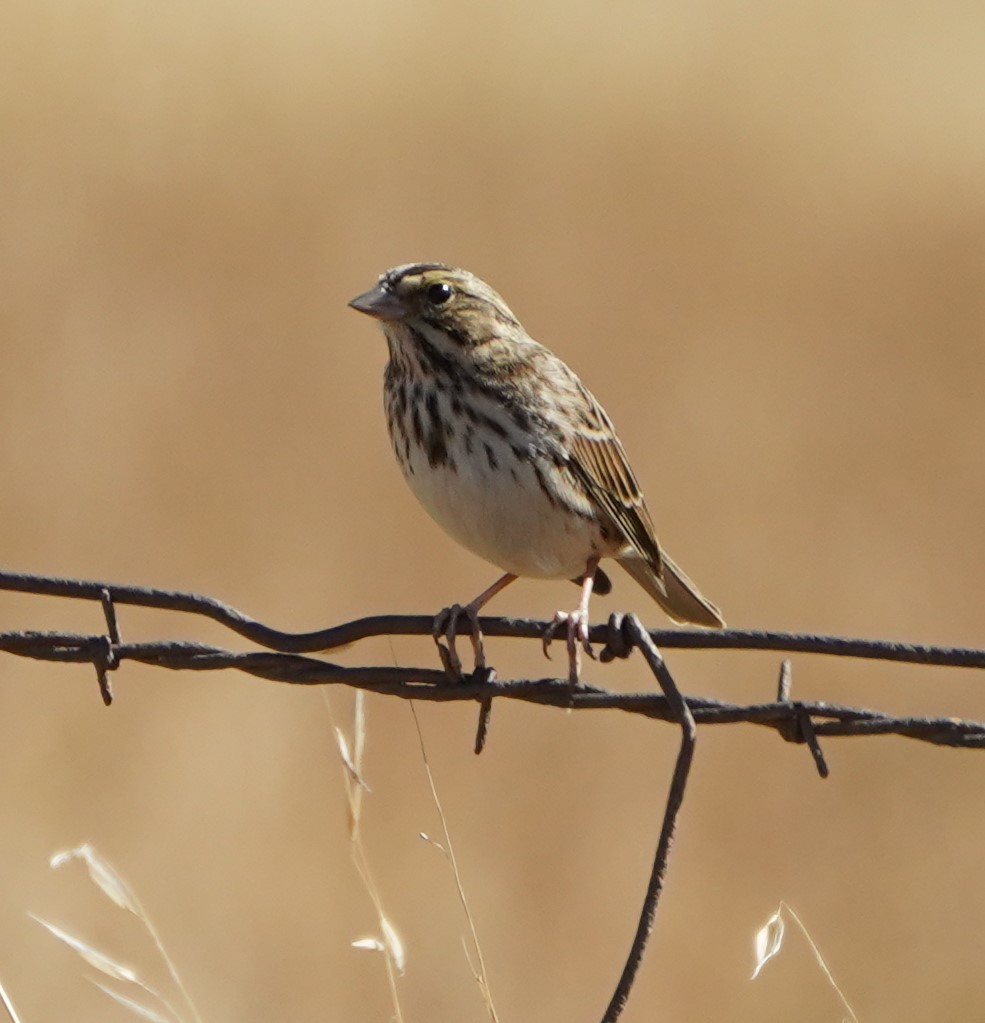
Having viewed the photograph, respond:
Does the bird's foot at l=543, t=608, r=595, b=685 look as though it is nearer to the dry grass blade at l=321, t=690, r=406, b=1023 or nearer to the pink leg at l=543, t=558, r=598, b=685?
the pink leg at l=543, t=558, r=598, b=685

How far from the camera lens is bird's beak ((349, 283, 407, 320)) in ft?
16.0

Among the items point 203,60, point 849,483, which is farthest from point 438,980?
point 203,60

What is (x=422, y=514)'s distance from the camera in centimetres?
938

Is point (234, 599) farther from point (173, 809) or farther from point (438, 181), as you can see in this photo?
point (438, 181)

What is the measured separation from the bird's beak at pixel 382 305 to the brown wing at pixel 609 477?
0.49 m

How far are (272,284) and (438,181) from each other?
1825 mm

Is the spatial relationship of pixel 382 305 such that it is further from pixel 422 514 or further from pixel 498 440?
pixel 422 514

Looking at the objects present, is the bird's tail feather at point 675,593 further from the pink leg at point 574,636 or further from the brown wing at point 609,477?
the pink leg at point 574,636

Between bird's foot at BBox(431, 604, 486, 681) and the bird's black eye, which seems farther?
the bird's black eye

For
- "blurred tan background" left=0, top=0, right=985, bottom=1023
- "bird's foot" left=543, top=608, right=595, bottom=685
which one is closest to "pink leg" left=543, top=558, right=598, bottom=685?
"bird's foot" left=543, top=608, right=595, bottom=685

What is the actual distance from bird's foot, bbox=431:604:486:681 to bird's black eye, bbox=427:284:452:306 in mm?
1068

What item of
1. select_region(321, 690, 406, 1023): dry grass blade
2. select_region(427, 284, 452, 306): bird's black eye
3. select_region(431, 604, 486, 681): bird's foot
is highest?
select_region(427, 284, 452, 306): bird's black eye

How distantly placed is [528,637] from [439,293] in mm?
1854

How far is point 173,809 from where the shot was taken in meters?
7.67
